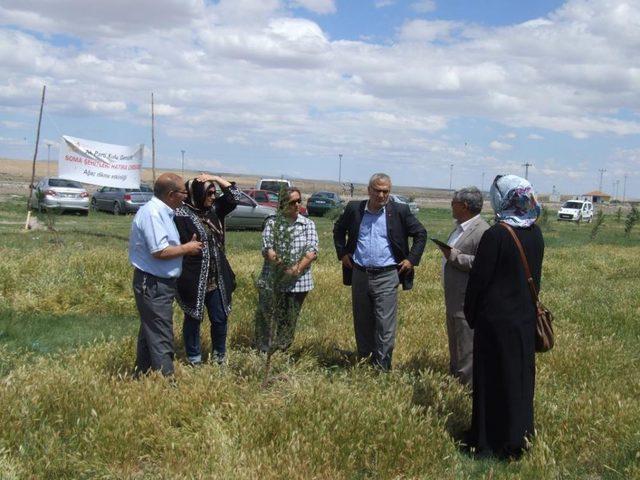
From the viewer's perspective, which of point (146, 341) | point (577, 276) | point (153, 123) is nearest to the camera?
point (146, 341)

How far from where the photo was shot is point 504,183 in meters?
4.69

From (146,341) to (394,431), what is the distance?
2.06 metres

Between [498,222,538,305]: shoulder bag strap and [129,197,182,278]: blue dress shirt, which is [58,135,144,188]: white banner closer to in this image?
[129,197,182,278]: blue dress shirt

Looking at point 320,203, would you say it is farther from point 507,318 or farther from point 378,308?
point 507,318

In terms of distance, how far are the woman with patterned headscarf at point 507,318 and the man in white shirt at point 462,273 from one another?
Result: 1.14 meters

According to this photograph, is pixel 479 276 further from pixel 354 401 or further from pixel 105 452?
pixel 105 452

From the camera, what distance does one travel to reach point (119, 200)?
32906mm

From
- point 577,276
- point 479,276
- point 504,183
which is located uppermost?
point 504,183

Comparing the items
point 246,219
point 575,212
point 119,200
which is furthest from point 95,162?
point 575,212

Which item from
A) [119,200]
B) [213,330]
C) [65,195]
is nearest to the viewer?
[213,330]

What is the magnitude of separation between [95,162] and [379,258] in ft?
50.6

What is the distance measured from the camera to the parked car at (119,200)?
105 ft

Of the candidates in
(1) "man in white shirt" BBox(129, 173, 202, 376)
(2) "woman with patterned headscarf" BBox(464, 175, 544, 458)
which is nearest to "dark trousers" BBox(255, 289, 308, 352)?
(1) "man in white shirt" BBox(129, 173, 202, 376)

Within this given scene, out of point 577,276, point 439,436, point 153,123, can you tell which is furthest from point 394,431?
point 153,123
